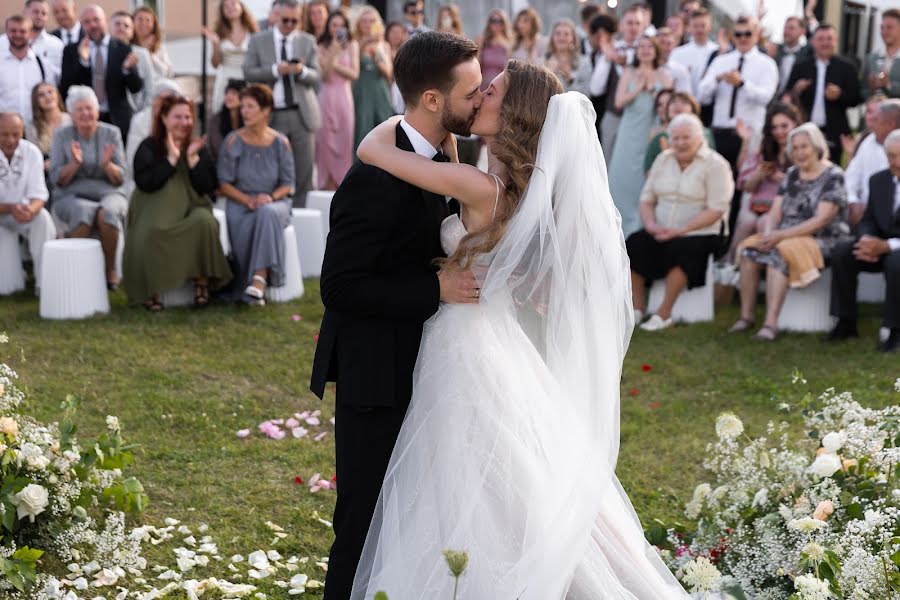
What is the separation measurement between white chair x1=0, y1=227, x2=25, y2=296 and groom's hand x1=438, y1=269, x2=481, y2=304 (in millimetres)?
6253

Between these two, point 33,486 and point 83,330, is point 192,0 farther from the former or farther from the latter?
point 33,486

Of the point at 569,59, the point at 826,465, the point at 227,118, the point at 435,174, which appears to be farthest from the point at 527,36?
the point at 435,174

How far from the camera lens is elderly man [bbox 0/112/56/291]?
28.2 feet

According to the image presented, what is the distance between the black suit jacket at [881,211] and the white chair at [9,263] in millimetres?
6122

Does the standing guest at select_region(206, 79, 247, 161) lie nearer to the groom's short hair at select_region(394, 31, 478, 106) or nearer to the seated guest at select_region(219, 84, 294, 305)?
the seated guest at select_region(219, 84, 294, 305)

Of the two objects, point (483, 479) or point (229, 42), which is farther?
point (229, 42)

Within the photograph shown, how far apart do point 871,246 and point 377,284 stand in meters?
5.32

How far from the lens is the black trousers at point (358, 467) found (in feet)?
11.4

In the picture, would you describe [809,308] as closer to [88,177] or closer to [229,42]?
[88,177]

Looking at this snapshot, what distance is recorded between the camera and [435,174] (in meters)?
3.22

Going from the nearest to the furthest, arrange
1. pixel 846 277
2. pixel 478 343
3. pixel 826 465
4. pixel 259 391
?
pixel 478 343, pixel 826 465, pixel 259 391, pixel 846 277

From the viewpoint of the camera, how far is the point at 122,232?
9.18 m

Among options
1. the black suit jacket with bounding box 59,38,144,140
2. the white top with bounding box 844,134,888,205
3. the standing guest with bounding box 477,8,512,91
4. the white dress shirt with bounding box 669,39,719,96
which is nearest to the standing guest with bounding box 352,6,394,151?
the standing guest with bounding box 477,8,512,91

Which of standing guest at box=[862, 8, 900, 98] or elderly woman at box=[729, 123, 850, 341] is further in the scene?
standing guest at box=[862, 8, 900, 98]
